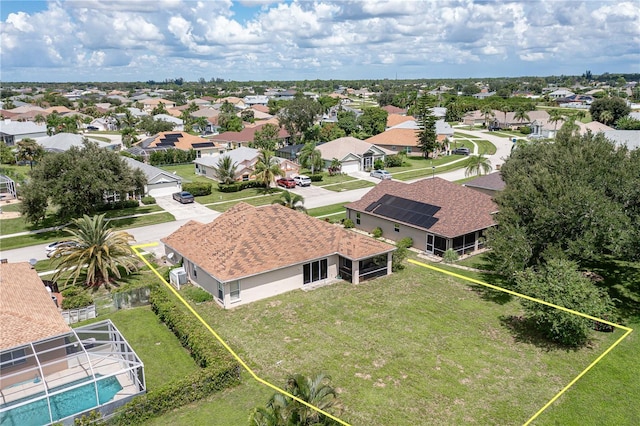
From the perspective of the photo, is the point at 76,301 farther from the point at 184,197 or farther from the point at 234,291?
the point at 184,197

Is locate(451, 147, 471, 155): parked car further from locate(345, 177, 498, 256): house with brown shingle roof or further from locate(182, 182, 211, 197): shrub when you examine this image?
locate(182, 182, 211, 197): shrub

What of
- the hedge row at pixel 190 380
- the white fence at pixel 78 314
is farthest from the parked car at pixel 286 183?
the hedge row at pixel 190 380

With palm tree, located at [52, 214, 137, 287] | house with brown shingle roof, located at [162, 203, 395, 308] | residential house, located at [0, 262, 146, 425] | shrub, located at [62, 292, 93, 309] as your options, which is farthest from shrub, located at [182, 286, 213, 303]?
residential house, located at [0, 262, 146, 425]

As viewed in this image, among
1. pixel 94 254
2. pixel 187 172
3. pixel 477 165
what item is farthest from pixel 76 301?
pixel 477 165

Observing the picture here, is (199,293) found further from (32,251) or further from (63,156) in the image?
(63,156)

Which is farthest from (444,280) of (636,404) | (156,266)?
(156,266)
